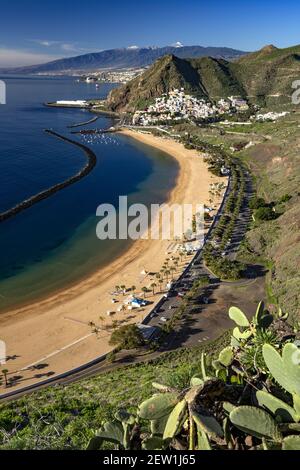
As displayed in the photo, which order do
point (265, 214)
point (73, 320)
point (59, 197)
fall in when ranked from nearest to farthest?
1. point (73, 320)
2. point (265, 214)
3. point (59, 197)

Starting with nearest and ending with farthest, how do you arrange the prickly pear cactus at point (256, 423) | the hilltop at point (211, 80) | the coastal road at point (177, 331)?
the prickly pear cactus at point (256, 423)
the coastal road at point (177, 331)
the hilltop at point (211, 80)

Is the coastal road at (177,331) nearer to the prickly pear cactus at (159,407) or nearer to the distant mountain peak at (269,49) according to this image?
the prickly pear cactus at (159,407)

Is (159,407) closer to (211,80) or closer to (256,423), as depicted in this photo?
(256,423)

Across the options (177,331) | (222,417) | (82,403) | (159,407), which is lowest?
(177,331)

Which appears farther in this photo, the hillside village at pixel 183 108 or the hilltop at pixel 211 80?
the hilltop at pixel 211 80

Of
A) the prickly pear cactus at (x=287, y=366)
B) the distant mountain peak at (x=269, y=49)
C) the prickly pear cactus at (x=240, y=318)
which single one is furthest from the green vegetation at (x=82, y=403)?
the distant mountain peak at (x=269, y=49)

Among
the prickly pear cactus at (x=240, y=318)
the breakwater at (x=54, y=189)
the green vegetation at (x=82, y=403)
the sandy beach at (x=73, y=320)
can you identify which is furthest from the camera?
the breakwater at (x=54, y=189)

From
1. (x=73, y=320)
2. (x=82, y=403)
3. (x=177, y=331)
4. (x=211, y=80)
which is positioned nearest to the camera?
(x=82, y=403)

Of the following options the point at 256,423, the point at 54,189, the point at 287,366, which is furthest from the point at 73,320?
the point at 54,189
